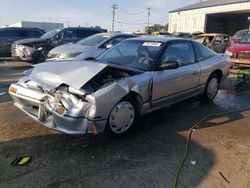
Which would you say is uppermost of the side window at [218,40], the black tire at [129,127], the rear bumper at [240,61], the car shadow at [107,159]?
the side window at [218,40]

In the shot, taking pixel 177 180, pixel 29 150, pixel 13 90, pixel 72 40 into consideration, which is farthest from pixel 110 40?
pixel 177 180

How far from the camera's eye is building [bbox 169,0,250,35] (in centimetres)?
3344

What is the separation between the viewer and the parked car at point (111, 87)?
11.8 feet

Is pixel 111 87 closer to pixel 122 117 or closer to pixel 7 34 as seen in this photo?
pixel 122 117

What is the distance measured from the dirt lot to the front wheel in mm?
172

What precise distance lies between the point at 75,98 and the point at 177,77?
2105mm

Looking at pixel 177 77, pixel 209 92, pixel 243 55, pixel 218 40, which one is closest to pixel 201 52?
pixel 209 92

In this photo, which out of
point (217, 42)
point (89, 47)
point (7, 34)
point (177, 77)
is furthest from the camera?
point (217, 42)

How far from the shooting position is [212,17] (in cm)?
3891

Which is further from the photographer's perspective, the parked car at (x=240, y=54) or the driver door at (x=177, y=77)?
the parked car at (x=240, y=54)

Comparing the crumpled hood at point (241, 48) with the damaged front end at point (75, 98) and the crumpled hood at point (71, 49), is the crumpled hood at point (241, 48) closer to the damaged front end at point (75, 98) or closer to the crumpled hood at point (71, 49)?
the crumpled hood at point (71, 49)

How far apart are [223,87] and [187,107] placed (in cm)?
280

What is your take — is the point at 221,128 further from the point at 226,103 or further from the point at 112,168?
the point at 112,168

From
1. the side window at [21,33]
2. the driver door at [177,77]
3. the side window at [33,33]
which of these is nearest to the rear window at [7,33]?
the side window at [21,33]
